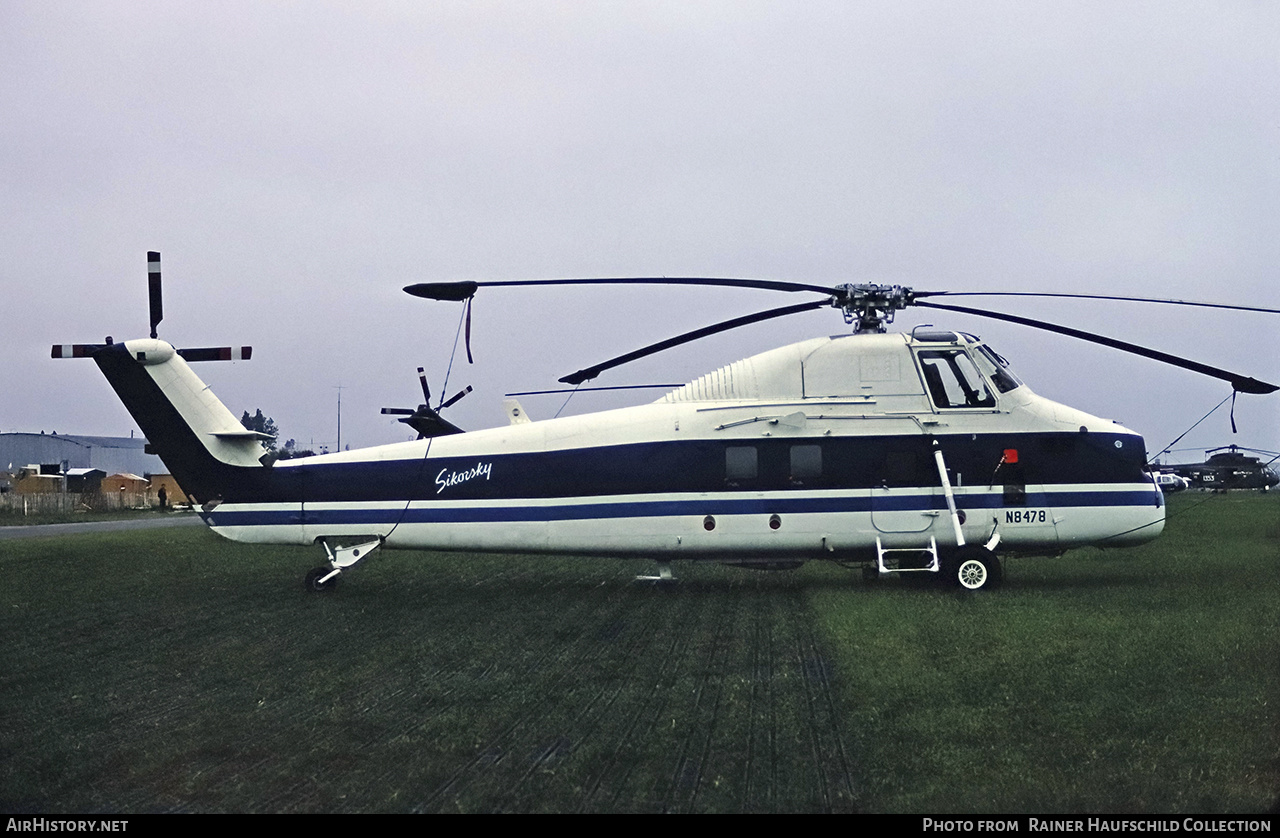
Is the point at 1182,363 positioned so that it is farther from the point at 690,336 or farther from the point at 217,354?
the point at 217,354

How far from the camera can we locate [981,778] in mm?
5777

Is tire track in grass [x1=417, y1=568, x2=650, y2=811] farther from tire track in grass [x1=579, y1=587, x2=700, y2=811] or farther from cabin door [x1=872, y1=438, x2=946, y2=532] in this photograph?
cabin door [x1=872, y1=438, x2=946, y2=532]

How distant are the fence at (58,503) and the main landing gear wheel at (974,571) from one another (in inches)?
1722

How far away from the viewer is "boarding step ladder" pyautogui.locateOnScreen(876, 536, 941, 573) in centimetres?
1459

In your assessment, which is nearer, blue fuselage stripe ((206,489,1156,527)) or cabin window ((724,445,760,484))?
blue fuselage stripe ((206,489,1156,527))

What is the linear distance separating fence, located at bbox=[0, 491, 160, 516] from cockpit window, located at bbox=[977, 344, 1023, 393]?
44.0 meters

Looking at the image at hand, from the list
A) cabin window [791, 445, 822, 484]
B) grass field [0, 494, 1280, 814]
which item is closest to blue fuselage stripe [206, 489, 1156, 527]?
cabin window [791, 445, 822, 484]

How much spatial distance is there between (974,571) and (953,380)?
9.83 feet

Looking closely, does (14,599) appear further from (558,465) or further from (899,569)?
(899,569)

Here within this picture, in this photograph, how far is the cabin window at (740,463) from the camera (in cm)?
1516

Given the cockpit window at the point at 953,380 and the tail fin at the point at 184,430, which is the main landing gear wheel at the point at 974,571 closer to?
the cockpit window at the point at 953,380

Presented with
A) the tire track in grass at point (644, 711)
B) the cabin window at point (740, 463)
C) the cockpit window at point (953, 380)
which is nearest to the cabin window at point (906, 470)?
the cockpit window at point (953, 380)

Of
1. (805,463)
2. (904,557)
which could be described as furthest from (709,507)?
(904,557)

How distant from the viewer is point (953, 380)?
15.5 metres
